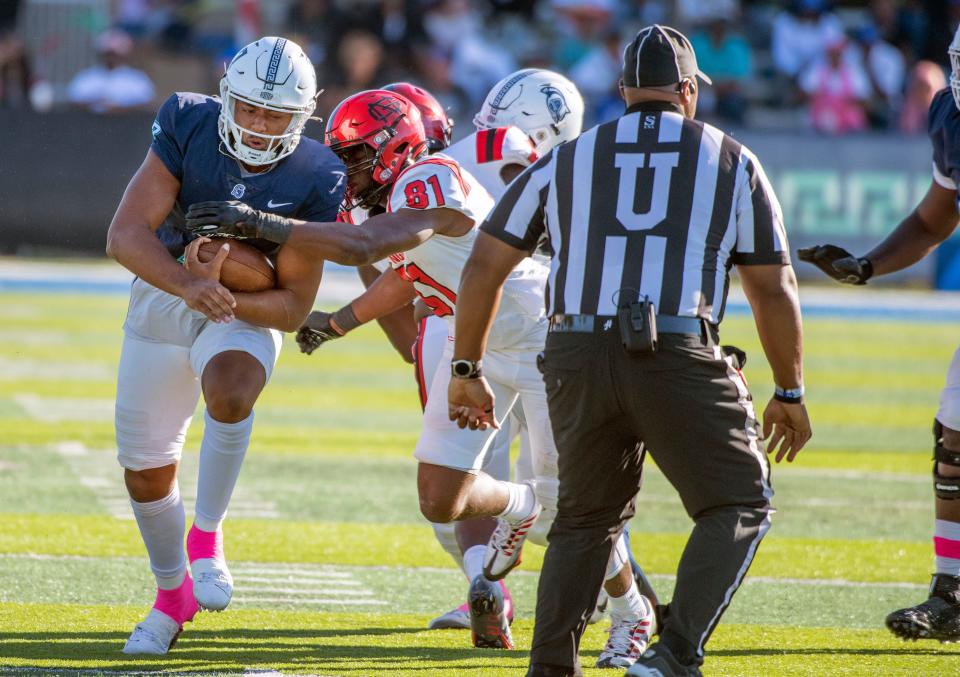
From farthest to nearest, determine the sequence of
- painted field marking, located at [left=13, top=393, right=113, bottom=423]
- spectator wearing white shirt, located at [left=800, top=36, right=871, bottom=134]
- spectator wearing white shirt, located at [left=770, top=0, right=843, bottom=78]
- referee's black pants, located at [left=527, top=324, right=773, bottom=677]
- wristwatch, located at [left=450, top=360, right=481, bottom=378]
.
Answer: spectator wearing white shirt, located at [left=770, top=0, right=843, bottom=78] < spectator wearing white shirt, located at [left=800, top=36, right=871, bottom=134] < painted field marking, located at [left=13, top=393, right=113, bottom=423] < wristwatch, located at [left=450, top=360, right=481, bottom=378] < referee's black pants, located at [left=527, top=324, right=773, bottom=677]

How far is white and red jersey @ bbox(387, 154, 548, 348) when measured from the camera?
15.7 ft

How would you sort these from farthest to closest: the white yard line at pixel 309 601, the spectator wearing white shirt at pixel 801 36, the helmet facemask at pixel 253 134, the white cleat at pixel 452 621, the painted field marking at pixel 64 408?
the spectator wearing white shirt at pixel 801 36, the painted field marking at pixel 64 408, the white yard line at pixel 309 601, the white cleat at pixel 452 621, the helmet facemask at pixel 253 134

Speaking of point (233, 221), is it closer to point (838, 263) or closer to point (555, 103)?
point (555, 103)

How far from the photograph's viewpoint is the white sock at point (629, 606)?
16.2 ft

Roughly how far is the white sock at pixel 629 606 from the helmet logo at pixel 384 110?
1.75m

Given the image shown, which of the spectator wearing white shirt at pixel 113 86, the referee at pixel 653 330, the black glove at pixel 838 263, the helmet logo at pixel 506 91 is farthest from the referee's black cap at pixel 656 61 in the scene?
the spectator wearing white shirt at pixel 113 86

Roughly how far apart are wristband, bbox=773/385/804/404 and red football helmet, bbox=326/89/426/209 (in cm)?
172

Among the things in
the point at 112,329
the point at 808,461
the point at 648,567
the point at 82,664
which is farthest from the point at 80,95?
the point at 82,664

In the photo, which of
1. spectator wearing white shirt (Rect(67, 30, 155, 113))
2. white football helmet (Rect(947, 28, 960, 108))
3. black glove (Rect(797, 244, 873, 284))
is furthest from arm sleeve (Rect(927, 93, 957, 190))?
spectator wearing white shirt (Rect(67, 30, 155, 113))

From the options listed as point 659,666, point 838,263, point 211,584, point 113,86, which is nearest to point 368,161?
point 211,584

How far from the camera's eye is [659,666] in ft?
12.3

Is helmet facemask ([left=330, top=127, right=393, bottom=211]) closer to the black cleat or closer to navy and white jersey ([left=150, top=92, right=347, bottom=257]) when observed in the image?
navy and white jersey ([left=150, top=92, right=347, bottom=257])

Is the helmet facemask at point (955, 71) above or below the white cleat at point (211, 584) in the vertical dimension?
above

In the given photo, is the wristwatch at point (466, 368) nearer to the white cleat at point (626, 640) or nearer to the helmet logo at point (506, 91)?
the white cleat at point (626, 640)
